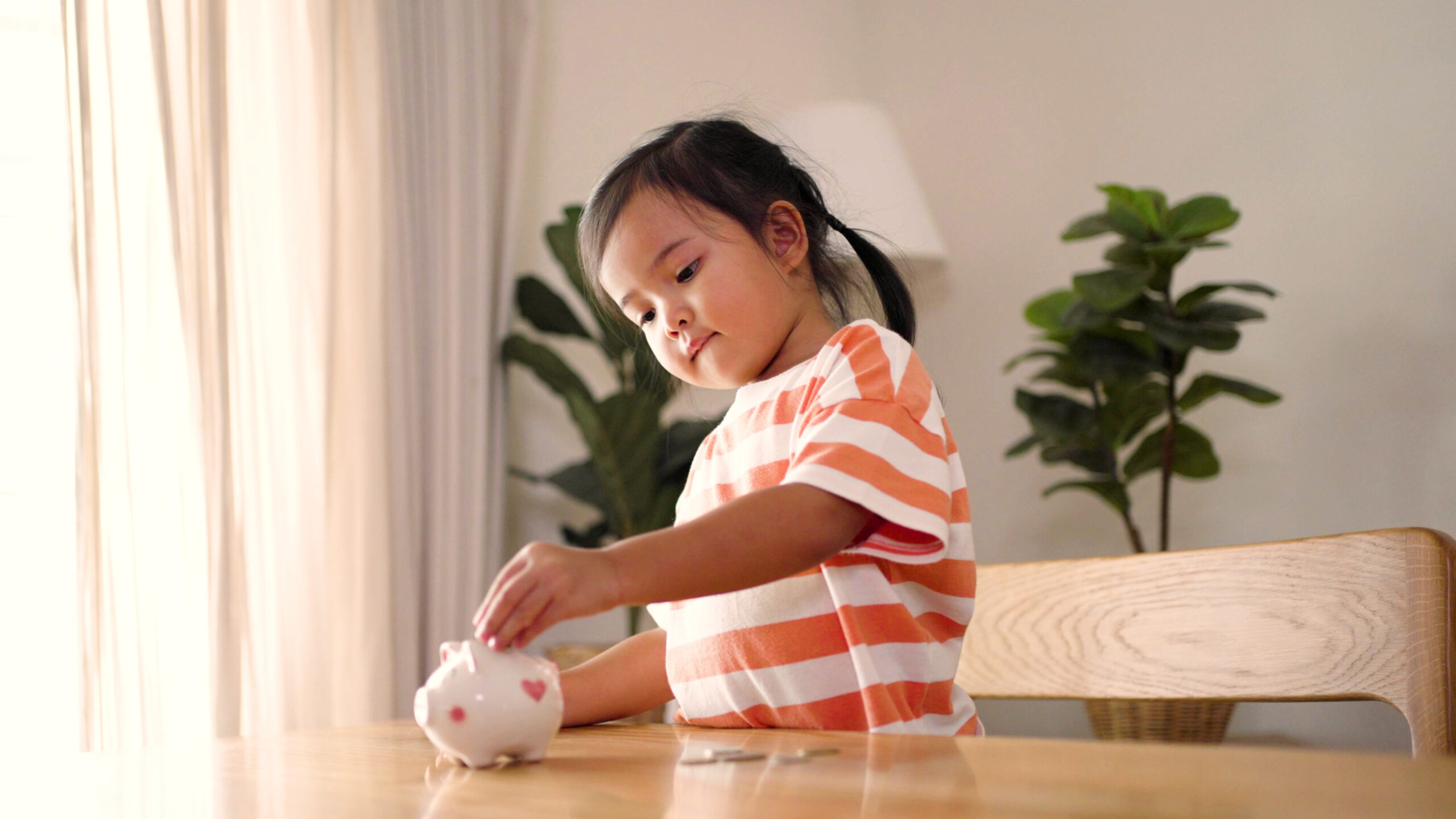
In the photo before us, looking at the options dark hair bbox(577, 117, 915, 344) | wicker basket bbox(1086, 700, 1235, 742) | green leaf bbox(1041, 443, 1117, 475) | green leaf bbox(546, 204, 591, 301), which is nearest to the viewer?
dark hair bbox(577, 117, 915, 344)

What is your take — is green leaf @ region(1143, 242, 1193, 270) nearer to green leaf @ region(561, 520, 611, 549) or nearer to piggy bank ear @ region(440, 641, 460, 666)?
green leaf @ region(561, 520, 611, 549)

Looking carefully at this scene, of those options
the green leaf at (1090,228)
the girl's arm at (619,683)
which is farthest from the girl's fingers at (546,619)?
the green leaf at (1090,228)

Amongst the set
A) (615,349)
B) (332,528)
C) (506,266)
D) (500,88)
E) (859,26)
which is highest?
(859,26)

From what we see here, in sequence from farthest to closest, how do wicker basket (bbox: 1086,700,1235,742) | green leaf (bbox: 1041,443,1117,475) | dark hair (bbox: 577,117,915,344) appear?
green leaf (bbox: 1041,443,1117,475) < wicker basket (bbox: 1086,700,1235,742) < dark hair (bbox: 577,117,915,344)

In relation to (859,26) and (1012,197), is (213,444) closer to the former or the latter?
(1012,197)

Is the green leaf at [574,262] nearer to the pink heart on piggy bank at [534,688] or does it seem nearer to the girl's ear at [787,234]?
the girl's ear at [787,234]

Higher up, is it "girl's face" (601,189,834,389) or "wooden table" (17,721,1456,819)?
"girl's face" (601,189,834,389)

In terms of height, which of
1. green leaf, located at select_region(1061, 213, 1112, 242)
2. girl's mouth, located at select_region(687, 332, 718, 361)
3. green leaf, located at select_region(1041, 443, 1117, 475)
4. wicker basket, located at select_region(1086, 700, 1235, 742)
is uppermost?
green leaf, located at select_region(1061, 213, 1112, 242)

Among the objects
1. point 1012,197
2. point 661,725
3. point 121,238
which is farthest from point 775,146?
point 1012,197

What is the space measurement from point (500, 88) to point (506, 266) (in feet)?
Answer: 1.40

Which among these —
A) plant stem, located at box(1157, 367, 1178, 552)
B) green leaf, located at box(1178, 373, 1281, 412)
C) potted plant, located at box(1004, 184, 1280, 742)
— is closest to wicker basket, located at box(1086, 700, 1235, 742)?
potted plant, located at box(1004, 184, 1280, 742)

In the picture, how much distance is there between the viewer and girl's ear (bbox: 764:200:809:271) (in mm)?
969

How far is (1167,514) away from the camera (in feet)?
7.05

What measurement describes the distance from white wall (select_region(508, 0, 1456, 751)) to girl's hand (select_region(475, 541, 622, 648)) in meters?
2.10
